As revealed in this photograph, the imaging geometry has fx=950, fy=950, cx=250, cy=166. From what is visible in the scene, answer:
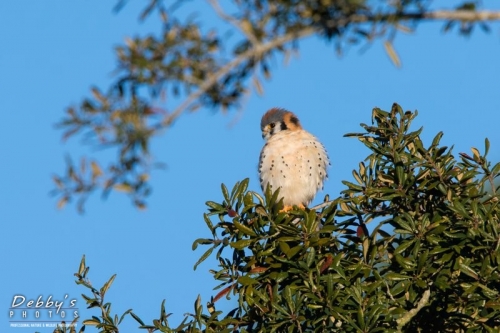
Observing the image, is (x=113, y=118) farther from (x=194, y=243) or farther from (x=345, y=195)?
(x=345, y=195)

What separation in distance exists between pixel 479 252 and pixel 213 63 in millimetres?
1417

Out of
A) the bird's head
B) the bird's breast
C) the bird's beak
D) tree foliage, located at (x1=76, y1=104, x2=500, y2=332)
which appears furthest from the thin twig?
the bird's beak

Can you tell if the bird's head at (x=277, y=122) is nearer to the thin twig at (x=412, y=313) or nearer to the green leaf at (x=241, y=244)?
the green leaf at (x=241, y=244)

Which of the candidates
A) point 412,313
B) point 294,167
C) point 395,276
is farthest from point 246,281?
point 294,167

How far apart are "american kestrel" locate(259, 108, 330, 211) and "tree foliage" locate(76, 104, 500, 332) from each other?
8.32 feet

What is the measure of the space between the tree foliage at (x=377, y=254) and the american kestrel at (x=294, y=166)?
2.54m

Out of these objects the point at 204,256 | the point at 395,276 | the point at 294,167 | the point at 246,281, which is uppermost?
the point at 294,167

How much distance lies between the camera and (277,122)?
7.80 m

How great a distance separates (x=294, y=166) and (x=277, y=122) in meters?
0.69

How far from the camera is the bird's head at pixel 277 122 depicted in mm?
7734

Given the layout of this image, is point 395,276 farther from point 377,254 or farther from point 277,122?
point 277,122

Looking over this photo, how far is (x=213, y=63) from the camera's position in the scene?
11.7 feet

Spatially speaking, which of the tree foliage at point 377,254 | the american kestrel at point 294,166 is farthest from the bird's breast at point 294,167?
the tree foliage at point 377,254

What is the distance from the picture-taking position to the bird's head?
7.73 metres
